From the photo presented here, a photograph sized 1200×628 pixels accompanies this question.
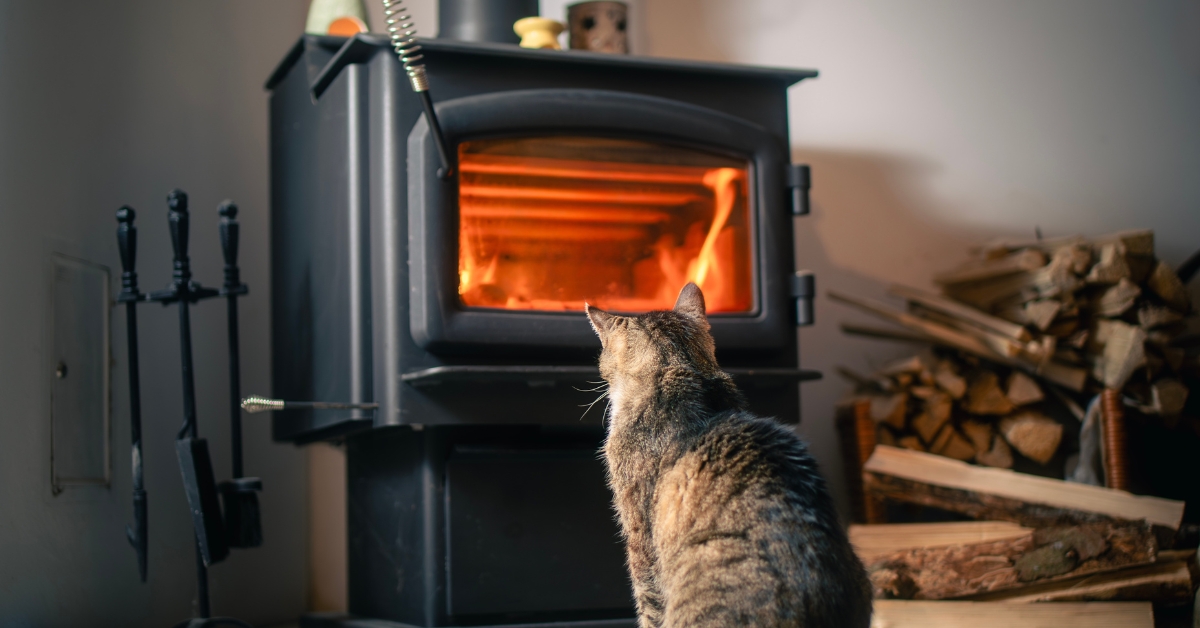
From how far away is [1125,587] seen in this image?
1.58 m

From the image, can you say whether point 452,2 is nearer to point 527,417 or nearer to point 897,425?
point 527,417

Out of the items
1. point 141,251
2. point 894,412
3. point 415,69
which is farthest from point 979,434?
point 141,251

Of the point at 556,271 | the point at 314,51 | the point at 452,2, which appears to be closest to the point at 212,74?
the point at 314,51

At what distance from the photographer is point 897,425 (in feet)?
7.07

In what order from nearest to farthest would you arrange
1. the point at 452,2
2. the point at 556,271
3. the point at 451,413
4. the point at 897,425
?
the point at 451,413
the point at 556,271
the point at 452,2
the point at 897,425

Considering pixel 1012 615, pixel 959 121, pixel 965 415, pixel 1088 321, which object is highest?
pixel 959 121

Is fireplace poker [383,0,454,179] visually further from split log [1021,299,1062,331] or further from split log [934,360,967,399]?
split log [1021,299,1062,331]

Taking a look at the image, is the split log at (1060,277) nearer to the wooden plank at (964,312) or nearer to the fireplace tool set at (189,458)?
the wooden plank at (964,312)

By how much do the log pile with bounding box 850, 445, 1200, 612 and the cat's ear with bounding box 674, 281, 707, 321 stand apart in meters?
0.61

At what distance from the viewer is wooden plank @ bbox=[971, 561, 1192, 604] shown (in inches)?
61.9

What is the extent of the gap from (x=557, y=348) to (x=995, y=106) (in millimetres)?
1582

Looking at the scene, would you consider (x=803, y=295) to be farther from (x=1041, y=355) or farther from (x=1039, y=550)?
(x=1041, y=355)

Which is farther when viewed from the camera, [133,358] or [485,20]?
[485,20]

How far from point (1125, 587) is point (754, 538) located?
917 millimetres
